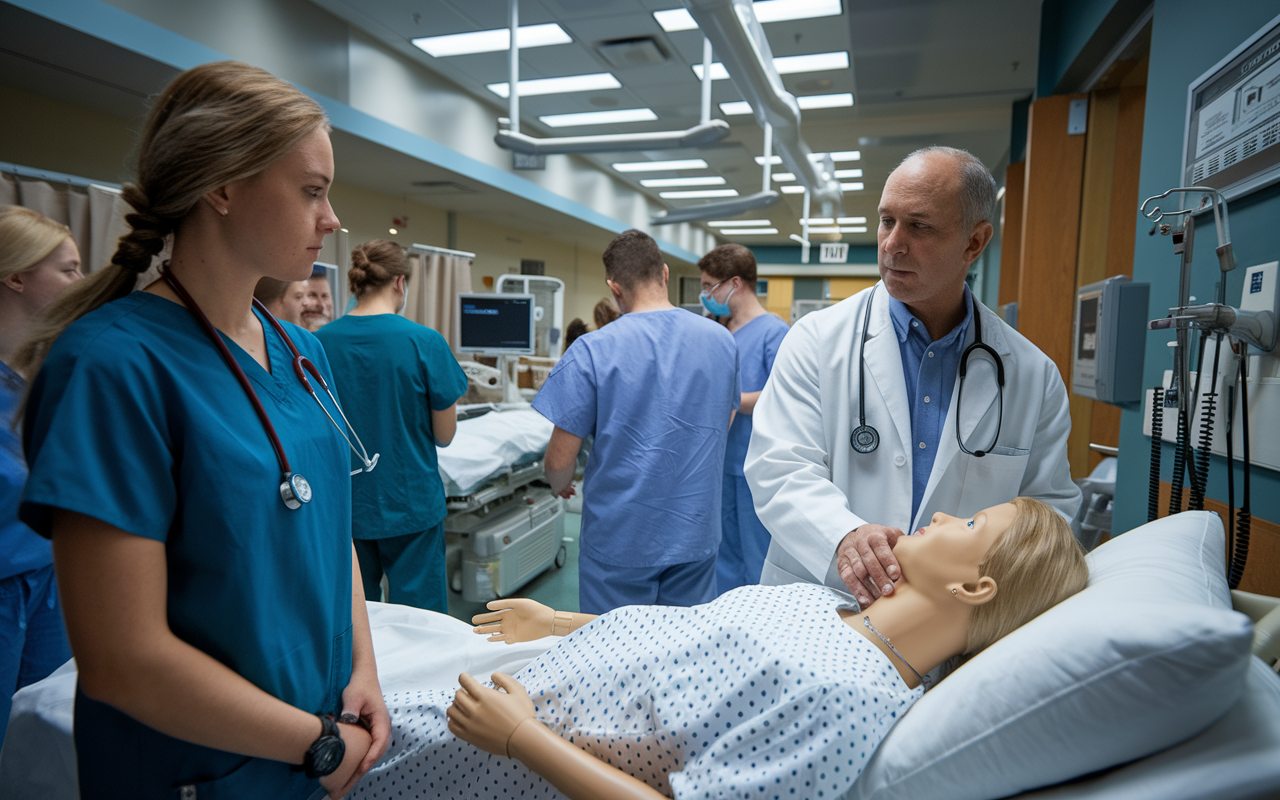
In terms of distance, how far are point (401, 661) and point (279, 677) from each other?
610 mm

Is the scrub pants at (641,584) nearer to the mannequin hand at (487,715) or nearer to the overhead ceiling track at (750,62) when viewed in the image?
the mannequin hand at (487,715)

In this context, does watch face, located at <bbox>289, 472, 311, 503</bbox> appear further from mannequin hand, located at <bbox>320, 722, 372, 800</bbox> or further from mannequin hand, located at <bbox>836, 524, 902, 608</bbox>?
mannequin hand, located at <bbox>836, 524, 902, 608</bbox>

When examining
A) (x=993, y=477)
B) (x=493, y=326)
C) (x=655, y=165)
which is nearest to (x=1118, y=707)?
(x=993, y=477)

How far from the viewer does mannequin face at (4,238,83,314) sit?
1509 mm

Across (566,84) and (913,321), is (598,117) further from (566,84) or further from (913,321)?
(913,321)

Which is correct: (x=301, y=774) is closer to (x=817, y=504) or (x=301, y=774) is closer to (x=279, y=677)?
(x=279, y=677)

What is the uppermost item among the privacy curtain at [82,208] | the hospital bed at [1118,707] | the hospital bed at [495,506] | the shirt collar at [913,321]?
the privacy curtain at [82,208]

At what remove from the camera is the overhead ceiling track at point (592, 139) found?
416cm

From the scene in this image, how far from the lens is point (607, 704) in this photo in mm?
1057

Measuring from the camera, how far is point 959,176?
133 centimetres

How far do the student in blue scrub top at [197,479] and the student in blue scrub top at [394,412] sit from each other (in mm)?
1263

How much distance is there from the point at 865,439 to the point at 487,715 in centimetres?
91

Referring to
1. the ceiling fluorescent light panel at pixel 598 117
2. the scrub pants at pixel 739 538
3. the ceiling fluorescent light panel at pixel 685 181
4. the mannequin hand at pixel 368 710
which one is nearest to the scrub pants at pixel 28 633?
the mannequin hand at pixel 368 710

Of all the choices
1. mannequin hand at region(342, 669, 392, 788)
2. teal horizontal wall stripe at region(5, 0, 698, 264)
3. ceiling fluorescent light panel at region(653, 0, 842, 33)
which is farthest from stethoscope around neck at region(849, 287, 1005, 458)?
ceiling fluorescent light panel at region(653, 0, 842, 33)
